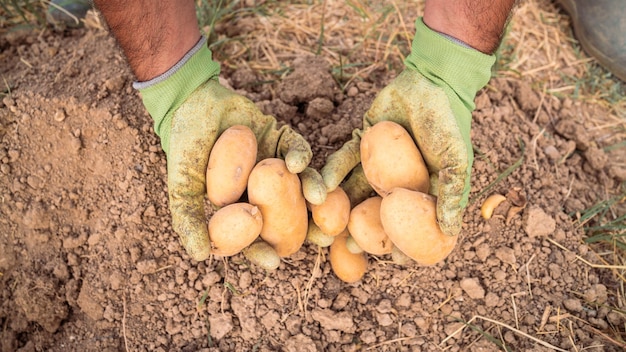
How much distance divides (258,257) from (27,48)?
160cm

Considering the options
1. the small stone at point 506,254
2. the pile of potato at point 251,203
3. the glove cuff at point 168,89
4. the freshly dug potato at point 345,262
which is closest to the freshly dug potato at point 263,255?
the pile of potato at point 251,203

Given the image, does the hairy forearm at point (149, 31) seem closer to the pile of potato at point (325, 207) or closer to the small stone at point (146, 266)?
the pile of potato at point (325, 207)

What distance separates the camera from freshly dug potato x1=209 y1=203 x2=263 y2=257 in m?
1.51

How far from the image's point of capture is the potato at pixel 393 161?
161 centimetres

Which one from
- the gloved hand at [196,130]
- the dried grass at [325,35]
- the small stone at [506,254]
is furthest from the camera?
the dried grass at [325,35]

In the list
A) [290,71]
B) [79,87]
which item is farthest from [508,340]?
[79,87]

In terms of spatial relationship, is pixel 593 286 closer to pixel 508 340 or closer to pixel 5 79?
pixel 508 340

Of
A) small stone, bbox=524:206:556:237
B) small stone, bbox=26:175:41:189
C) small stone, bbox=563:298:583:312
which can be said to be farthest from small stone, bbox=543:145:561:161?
small stone, bbox=26:175:41:189

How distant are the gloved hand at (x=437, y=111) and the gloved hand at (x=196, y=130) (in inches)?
8.4

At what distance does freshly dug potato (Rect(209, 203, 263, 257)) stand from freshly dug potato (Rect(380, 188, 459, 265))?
0.38m

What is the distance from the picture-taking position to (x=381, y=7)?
8.68 feet

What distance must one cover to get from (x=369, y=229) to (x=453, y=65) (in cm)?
66

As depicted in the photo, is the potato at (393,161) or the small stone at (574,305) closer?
the potato at (393,161)

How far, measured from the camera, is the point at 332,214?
5.37 feet
